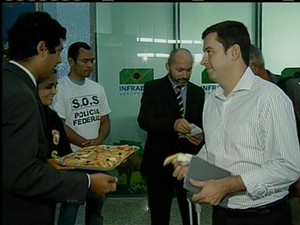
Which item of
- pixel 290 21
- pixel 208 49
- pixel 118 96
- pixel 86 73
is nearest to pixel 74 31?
pixel 118 96

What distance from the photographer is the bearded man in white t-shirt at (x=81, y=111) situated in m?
3.22

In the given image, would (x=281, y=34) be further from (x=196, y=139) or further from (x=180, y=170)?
(x=180, y=170)

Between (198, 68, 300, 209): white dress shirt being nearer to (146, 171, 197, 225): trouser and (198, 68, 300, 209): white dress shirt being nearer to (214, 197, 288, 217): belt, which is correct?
(214, 197, 288, 217): belt

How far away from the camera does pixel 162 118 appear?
322cm

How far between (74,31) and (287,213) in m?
3.55

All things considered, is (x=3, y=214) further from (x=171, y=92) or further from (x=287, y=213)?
(x=171, y=92)

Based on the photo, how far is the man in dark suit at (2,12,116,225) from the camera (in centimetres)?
153

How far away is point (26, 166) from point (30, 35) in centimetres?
50

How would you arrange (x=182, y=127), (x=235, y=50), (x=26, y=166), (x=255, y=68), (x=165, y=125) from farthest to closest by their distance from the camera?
(x=165, y=125) → (x=182, y=127) → (x=255, y=68) → (x=235, y=50) → (x=26, y=166)

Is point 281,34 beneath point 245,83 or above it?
above

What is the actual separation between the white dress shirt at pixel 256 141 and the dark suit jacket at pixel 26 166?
58 cm

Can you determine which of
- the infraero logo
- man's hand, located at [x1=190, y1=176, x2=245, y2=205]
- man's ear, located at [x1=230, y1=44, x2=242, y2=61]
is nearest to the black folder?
man's hand, located at [x1=190, y1=176, x2=245, y2=205]

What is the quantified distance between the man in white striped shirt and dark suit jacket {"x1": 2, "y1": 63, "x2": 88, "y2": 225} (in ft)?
1.60

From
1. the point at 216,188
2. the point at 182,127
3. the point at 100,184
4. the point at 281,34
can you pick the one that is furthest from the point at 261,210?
the point at 281,34
